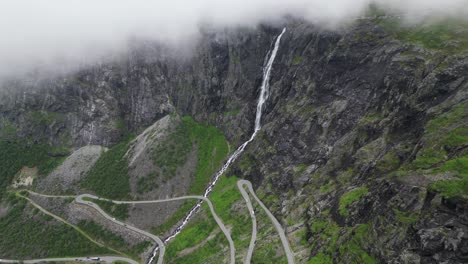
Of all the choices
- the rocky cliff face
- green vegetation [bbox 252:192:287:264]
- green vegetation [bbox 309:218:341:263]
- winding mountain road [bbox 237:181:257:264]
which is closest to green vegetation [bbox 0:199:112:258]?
winding mountain road [bbox 237:181:257:264]

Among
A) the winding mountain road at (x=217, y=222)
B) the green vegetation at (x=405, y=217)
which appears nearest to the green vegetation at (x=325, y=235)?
the winding mountain road at (x=217, y=222)

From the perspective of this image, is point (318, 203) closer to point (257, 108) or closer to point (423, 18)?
point (257, 108)

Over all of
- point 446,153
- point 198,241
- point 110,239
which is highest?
point 446,153

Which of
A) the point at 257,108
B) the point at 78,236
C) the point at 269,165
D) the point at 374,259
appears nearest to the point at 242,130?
the point at 257,108

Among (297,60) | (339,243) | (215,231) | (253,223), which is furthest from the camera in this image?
(297,60)

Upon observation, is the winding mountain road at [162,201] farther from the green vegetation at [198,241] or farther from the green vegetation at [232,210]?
the green vegetation at [198,241]

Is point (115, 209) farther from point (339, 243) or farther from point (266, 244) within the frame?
point (339, 243)

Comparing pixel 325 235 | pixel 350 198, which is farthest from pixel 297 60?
pixel 325 235
